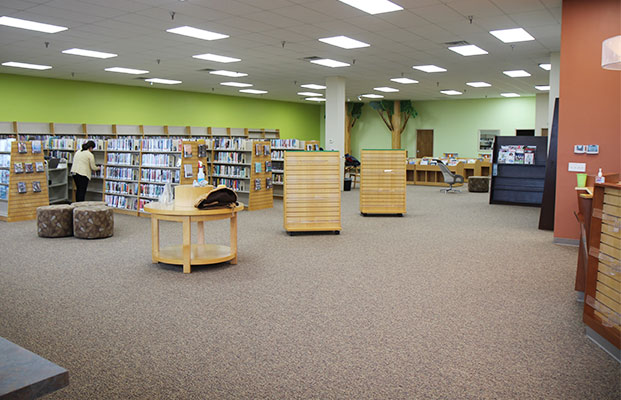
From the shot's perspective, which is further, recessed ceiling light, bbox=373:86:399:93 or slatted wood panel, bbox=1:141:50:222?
recessed ceiling light, bbox=373:86:399:93

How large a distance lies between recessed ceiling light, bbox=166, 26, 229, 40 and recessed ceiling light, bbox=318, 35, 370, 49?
2036 millimetres

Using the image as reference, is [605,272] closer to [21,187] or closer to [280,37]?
[280,37]

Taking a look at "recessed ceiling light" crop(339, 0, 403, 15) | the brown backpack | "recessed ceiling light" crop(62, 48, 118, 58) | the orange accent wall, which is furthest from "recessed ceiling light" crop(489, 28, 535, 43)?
"recessed ceiling light" crop(62, 48, 118, 58)

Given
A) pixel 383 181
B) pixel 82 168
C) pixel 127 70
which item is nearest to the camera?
pixel 383 181

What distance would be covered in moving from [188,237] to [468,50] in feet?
27.3

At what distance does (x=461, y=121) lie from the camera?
2389cm

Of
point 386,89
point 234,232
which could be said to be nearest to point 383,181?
point 234,232

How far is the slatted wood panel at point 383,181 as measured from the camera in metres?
10.4

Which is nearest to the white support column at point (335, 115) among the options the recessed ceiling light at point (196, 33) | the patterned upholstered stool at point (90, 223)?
the recessed ceiling light at point (196, 33)

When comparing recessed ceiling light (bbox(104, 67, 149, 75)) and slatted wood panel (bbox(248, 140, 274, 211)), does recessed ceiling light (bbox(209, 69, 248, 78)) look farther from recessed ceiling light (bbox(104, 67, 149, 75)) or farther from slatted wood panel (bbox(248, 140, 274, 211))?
slatted wood panel (bbox(248, 140, 274, 211))

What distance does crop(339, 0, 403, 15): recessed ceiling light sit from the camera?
7.73 m

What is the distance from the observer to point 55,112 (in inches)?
625

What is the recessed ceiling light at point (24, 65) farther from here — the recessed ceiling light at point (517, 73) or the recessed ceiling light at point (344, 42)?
the recessed ceiling light at point (517, 73)

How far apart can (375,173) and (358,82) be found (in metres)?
7.41
